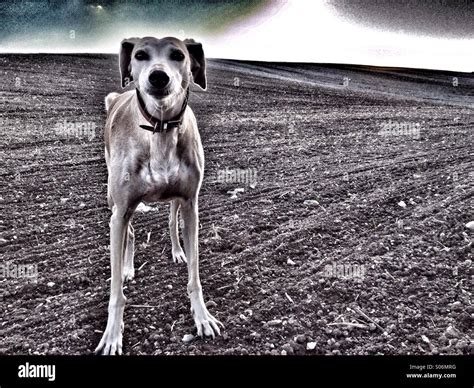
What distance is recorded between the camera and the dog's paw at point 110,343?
4.92ft

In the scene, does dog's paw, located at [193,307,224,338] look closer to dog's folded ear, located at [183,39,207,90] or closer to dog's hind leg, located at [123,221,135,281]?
dog's hind leg, located at [123,221,135,281]

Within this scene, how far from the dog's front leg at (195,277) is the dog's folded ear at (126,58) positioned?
0.42 metres

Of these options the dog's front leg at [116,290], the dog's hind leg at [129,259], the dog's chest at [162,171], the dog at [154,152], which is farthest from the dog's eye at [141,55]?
the dog's hind leg at [129,259]

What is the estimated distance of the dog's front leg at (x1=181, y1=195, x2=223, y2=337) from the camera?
62.3 inches

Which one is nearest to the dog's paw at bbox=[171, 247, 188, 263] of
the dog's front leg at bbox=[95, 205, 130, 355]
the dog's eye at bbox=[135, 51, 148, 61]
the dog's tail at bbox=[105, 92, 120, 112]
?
the dog's front leg at bbox=[95, 205, 130, 355]

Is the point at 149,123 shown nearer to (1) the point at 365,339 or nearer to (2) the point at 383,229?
(1) the point at 365,339

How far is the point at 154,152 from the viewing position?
4.77 ft

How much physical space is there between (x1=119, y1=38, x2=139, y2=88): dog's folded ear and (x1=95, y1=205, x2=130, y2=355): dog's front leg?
1.28ft

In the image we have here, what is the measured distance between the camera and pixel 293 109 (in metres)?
2.82

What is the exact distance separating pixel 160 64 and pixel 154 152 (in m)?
0.25

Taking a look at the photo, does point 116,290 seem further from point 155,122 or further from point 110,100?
point 110,100

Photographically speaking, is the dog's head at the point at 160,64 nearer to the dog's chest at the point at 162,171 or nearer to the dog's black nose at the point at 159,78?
the dog's black nose at the point at 159,78

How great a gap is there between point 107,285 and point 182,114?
2.38ft

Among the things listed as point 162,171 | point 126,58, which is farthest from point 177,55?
point 162,171
